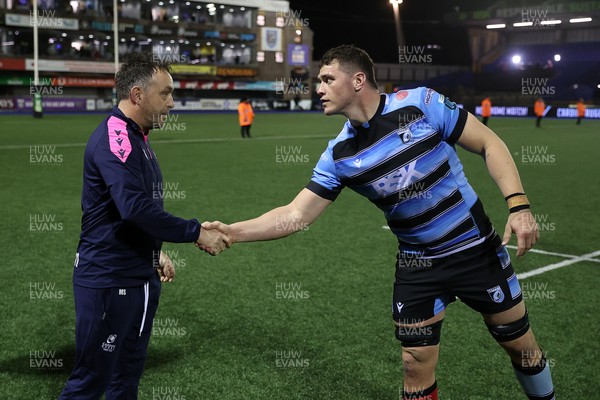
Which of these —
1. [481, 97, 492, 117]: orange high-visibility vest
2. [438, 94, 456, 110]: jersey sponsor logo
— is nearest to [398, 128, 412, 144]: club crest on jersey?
[438, 94, 456, 110]: jersey sponsor logo

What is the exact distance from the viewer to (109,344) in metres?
3.32

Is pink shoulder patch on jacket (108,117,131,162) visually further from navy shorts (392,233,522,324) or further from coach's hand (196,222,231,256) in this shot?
navy shorts (392,233,522,324)

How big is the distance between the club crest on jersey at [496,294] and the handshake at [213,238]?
1.53 m

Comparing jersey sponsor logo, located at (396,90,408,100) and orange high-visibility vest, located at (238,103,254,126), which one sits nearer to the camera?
jersey sponsor logo, located at (396,90,408,100)

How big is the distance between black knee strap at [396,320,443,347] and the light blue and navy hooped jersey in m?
0.41

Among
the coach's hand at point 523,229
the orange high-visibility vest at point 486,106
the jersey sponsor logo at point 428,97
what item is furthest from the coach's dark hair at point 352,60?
the orange high-visibility vest at point 486,106

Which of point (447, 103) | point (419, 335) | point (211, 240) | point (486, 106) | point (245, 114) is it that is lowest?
point (419, 335)

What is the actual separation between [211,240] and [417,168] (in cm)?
120

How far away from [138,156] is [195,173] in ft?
41.5

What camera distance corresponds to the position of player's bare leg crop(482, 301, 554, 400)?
3668mm

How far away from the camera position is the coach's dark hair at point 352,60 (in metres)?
3.59

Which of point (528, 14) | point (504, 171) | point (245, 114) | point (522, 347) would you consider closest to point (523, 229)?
point (504, 171)


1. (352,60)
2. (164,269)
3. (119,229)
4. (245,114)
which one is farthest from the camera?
(245,114)

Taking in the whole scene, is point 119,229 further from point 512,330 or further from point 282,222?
point 512,330
